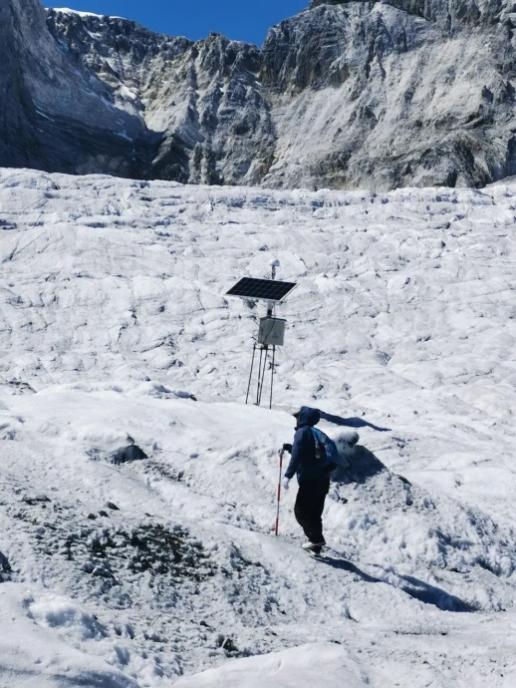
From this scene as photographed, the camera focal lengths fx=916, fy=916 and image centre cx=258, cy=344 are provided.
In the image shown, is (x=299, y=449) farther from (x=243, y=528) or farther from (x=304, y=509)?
(x=243, y=528)

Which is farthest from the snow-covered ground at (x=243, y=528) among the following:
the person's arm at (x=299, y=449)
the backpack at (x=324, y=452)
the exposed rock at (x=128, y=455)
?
the backpack at (x=324, y=452)

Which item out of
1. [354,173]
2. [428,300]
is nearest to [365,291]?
[428,300]

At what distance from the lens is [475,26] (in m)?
75.6

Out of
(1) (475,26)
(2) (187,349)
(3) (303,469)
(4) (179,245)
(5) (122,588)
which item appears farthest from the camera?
(1) (475,26)

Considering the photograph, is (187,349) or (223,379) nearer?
(223,379)

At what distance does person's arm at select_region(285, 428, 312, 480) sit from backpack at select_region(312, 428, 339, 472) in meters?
0.08

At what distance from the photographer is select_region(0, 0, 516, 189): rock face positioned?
6806 centimetres

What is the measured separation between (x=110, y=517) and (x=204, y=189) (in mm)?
38401

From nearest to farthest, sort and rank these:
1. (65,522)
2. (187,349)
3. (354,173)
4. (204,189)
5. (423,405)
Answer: (65,522) < (423,405) < (187,349) < (204,189) < (354,173)

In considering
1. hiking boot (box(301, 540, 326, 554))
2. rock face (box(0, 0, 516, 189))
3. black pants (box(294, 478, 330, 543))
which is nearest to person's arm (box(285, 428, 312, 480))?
black pants (box(294, 478, 330, 543))

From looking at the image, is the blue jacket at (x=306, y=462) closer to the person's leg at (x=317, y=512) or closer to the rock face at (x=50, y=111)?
the person's leg at (x=317, y=512)

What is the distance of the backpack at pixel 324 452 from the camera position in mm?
8188

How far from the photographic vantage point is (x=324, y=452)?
8219 mm

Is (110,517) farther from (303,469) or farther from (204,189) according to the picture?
(204,189)
